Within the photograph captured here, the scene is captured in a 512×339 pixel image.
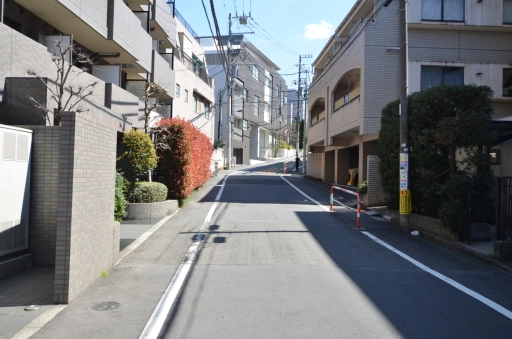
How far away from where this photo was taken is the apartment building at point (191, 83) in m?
27.3

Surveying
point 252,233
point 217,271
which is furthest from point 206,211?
point 217,271

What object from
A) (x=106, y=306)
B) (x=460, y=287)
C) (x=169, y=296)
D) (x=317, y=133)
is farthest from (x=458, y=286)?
(x=317, y=133)

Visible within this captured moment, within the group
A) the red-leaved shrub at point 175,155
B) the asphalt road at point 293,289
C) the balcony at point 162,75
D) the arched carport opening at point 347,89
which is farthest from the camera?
the arched carport opening at point 347,89

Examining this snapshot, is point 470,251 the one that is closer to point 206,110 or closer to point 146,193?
point 146,193

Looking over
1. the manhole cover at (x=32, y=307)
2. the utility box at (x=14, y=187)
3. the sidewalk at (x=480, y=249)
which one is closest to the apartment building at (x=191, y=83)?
the sidewalk at (x=480, y=249)

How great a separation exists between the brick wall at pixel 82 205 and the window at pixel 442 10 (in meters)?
17.4

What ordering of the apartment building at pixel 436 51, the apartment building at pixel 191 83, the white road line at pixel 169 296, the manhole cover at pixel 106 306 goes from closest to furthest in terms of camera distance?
the white road line at pixel 169 296 < the manhole cover at pixel 106 306 < the apartment building at pixel 436 51 < the apartment building at pixel 191 83

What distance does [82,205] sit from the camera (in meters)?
6.11

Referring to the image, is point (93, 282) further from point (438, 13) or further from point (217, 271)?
Answer: point (438, 13)

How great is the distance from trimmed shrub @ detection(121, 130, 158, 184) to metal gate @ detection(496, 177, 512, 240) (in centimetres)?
939

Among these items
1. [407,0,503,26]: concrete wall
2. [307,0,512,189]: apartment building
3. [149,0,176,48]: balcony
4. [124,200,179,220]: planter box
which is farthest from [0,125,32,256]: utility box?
[407,0,503,26]: concrete wall

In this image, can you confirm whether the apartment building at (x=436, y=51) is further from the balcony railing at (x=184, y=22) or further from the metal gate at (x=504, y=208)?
the balcony railing at (x=184, y=22)

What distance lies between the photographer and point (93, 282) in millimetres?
6703

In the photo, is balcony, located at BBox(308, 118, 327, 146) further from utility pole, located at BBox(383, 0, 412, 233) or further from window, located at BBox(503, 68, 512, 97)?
utility pole, located at BBox(383, 0, 412, 233)
